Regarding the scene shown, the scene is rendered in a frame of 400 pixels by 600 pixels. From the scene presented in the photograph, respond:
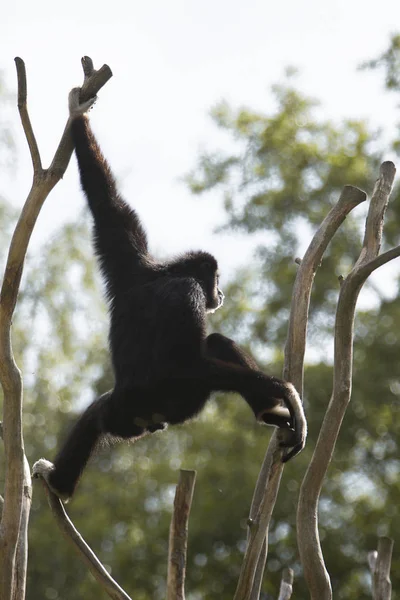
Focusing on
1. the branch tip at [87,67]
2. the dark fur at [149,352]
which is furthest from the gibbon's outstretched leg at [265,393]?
the branch tip at [87,67]

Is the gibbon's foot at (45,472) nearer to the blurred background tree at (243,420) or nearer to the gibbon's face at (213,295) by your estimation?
the gibbon's face at (213,295)

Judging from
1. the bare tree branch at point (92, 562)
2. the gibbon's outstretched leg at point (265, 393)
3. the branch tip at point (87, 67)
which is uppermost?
the branch tip at point (87, 67)

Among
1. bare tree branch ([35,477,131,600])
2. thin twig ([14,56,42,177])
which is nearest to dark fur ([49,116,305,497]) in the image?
bare tree branch ([35,477,131,600])

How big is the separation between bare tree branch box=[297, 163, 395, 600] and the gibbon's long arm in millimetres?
1587

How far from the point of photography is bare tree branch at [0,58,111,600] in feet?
16.0

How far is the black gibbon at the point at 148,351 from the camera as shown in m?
5.39

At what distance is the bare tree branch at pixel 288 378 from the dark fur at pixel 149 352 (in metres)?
0.16

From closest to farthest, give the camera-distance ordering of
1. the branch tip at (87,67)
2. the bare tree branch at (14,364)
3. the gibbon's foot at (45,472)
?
the bare tree branch at (14,364) < the branch tip at (87,67) < the gibbon's foot at (45,472)

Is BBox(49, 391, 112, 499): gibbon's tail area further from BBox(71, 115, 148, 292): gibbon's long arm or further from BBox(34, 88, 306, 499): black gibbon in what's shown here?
BBox(71, 115, 148, 292): gibbon's long arm

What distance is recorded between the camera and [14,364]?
4.89 metres

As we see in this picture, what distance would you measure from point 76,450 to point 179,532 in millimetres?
1075

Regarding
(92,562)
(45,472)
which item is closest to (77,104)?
(45,472)

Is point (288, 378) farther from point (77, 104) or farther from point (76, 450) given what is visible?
point (77, 104)

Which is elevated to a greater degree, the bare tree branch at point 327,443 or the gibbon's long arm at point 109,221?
the gibbon's long arm at point 109,221
